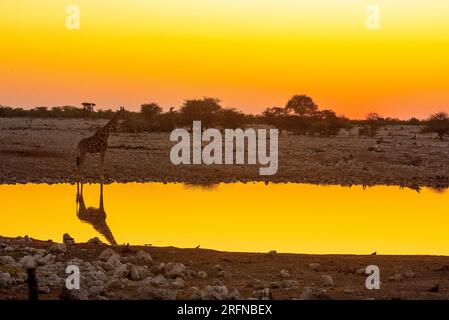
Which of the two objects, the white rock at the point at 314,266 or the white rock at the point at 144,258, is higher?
the white rock at the point at 144,258

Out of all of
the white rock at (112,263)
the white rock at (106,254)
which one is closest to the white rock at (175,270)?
the white rock at (112,263)

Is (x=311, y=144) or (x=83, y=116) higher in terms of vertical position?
(x=83, y=116)

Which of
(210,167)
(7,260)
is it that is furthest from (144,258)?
(210,167)

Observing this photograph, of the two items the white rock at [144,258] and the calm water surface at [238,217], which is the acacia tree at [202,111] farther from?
the white rock at [144,258]

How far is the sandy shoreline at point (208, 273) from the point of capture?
788cm

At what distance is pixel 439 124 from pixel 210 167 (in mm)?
25347

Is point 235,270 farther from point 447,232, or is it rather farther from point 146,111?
point 146,111

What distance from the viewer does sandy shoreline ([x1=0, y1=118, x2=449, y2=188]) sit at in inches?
927

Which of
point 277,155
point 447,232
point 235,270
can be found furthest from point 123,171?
point 235,270

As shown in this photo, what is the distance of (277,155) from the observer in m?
30.2

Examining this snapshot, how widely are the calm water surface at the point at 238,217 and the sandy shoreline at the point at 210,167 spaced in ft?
6.43

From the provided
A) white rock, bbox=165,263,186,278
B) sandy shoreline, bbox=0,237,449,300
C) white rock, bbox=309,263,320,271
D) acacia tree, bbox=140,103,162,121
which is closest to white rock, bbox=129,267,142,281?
sandy shoreline, bbox=0,237,449,300

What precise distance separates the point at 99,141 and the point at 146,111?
31046 mm

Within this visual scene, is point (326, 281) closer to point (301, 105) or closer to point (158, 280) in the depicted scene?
point (158, 280)
